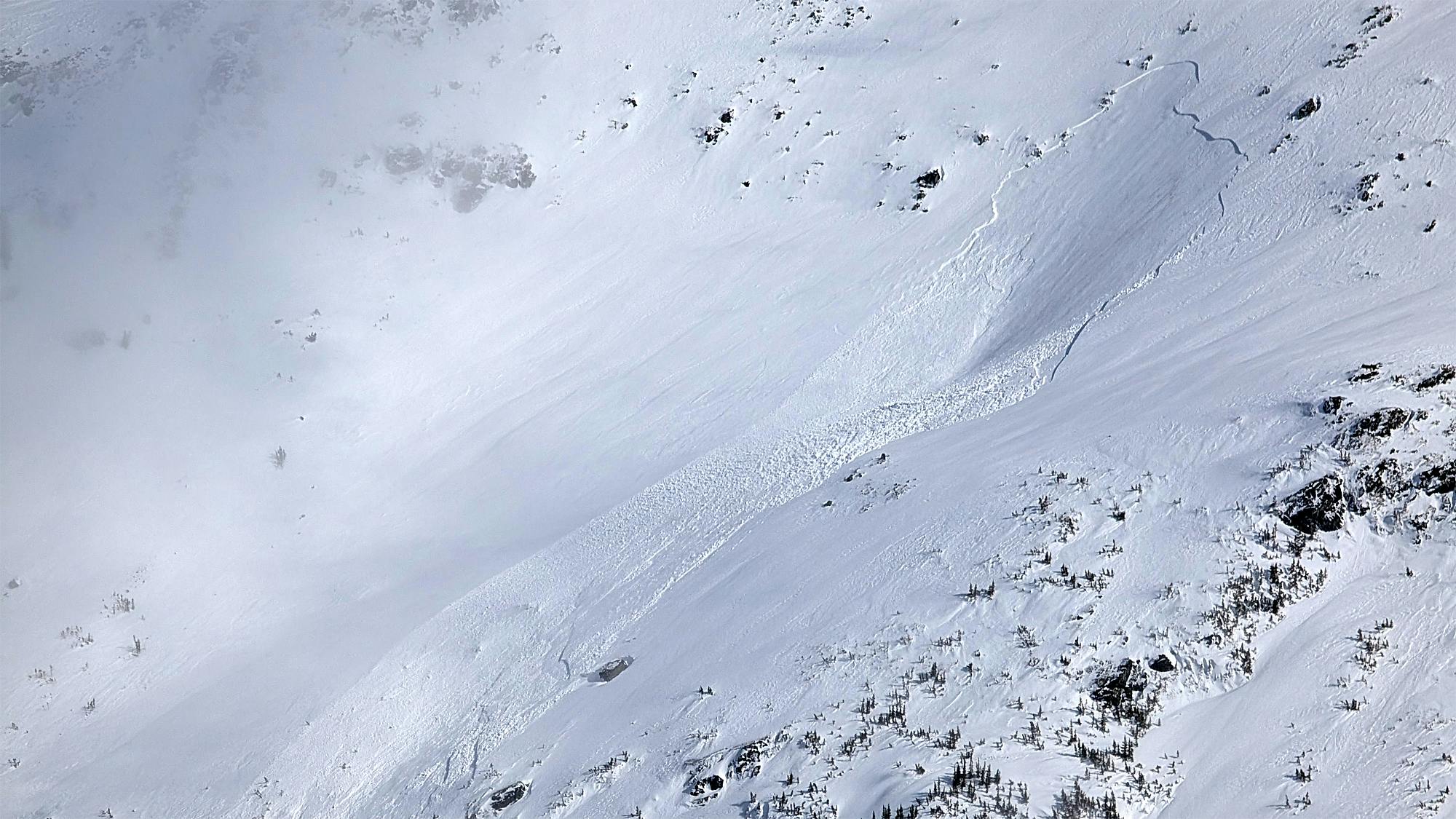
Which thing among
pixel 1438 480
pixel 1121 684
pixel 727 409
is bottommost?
pixel 1438 480

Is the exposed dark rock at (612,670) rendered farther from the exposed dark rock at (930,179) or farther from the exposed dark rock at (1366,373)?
the exposed dark rock at (930,179)

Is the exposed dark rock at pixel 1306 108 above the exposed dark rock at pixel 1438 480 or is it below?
above

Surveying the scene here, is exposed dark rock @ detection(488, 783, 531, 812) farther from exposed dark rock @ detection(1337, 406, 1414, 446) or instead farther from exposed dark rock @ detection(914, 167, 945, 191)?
exposed dark rock @ detection(914, 167, 945, 191)

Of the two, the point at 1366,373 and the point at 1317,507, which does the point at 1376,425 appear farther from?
the point at 1317,507

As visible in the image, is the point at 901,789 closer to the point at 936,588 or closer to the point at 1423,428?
the point at 936,588

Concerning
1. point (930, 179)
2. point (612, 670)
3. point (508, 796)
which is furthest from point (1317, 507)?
point (930, 179)

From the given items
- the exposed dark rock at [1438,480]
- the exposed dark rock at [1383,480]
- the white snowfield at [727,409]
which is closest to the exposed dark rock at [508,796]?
the white snowfield at [727,409]

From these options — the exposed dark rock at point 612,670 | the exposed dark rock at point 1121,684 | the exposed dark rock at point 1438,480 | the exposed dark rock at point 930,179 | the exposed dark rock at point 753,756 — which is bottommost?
the exposed dark rock at point 1438,480
